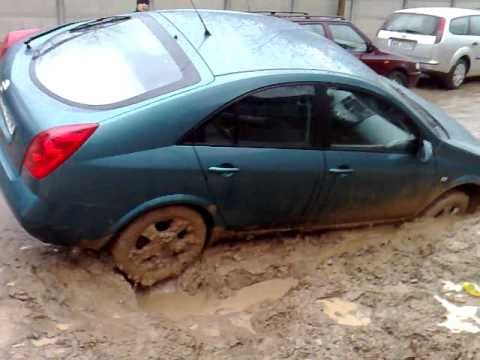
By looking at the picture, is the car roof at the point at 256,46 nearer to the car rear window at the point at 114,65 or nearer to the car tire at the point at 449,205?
the car rear window at the point at 114,65

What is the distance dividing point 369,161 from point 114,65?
1959 millimetres

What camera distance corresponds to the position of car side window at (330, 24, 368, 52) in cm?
988

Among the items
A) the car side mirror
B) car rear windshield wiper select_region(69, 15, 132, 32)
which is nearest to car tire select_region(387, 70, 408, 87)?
the car side mirror

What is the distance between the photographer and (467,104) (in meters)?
11.3

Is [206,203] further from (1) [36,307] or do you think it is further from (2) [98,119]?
(1) [36,307]

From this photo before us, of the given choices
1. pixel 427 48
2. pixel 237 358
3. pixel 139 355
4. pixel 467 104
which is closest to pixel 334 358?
pixel 237 358

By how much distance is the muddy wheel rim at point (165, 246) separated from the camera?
3924 mm

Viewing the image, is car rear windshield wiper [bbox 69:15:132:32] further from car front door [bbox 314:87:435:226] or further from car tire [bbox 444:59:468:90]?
car tire [bbox 444:59:468:90]

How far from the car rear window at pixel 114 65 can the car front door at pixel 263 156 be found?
16.5 inches

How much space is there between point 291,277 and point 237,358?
3.90 feet

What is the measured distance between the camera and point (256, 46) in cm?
431

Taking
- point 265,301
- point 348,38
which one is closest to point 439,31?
point 348,38

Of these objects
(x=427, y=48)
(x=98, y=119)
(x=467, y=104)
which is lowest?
(x=467, y=104)

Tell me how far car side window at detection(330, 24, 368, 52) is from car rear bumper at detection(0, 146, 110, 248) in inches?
278
